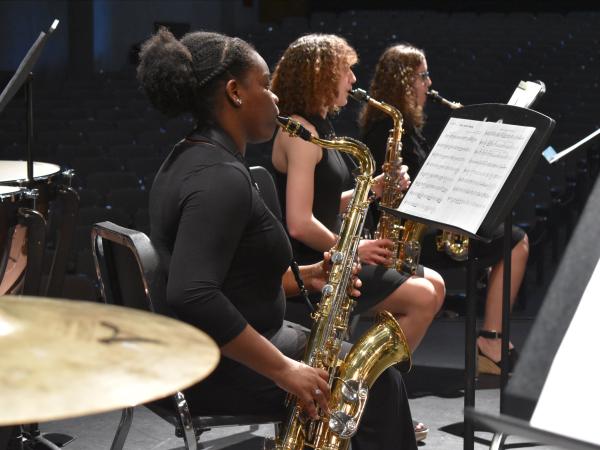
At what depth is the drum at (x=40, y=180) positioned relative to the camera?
A: 104 inches

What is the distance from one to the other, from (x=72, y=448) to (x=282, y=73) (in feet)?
4.77

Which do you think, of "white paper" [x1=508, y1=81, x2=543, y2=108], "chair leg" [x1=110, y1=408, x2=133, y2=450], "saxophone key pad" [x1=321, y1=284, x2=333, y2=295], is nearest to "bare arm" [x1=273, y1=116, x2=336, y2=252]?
"saxophone key pad" [x1=321, y1=284, x2=333, y2=295]

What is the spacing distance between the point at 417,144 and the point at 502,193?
5.70 ft

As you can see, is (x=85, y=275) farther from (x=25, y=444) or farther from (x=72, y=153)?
(x=72, y=153)

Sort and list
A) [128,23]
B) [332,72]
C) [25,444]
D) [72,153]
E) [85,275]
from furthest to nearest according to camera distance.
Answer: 1. [128,23]
2. [72,153]
3. [85,275]
4. [332,72]
5. [25,444]

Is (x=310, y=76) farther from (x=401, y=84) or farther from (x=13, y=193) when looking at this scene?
(x=13, y=193)

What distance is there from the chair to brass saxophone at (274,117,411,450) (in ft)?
0.26

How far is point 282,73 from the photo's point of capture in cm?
321

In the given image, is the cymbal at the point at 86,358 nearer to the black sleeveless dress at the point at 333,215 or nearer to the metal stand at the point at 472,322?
the metal stand at the point at 472,322

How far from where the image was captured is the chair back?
2027 mm

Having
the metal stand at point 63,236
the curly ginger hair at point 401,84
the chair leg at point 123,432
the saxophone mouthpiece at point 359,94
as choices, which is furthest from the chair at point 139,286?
the curly ginger hair at point 401,84

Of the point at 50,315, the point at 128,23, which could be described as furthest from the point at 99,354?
the point at 128,23

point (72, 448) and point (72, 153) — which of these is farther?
point (72, 153)

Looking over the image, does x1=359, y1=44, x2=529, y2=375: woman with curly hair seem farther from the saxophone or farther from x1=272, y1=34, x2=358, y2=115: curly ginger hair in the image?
x1=272, y1=34, x2=358, y2=115: curly ginger hair
